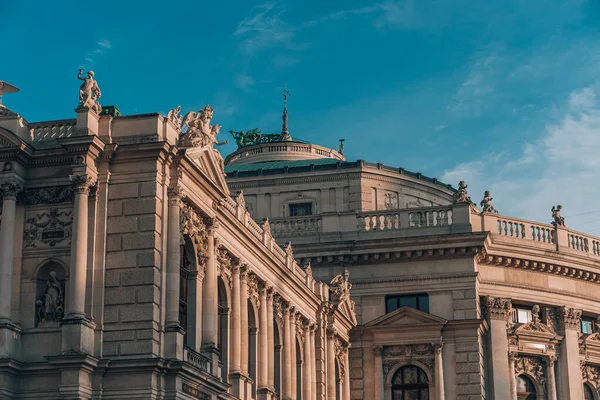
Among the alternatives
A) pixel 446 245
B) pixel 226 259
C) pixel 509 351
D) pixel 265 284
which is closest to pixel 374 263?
pixel 446 245

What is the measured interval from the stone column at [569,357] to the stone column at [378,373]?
1062cm

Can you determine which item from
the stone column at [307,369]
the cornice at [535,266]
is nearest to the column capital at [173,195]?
the stone column at [307,369]

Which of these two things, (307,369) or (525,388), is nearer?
(307,369)

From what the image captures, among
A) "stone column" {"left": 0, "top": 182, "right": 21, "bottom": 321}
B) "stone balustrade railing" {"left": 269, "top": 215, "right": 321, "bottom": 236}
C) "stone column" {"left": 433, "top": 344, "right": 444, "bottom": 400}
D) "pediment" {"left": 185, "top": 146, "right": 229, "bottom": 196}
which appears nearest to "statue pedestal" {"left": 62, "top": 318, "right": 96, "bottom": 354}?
"stone column" {"left": 0, "top": 182, "right": 21, "bottom": 321}

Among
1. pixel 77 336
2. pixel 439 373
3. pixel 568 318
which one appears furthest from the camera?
pixel 568 318

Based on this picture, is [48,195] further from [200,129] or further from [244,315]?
[244,315]

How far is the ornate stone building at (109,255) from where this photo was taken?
34.4 m

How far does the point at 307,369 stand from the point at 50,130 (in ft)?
61.8

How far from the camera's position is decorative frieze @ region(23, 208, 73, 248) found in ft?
119

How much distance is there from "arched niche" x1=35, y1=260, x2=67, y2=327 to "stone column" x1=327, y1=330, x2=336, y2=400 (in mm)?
21008

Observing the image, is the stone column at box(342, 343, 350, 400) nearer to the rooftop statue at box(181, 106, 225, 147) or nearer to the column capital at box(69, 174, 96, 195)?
the rooftop statue at box(181, 106, 225, 147)

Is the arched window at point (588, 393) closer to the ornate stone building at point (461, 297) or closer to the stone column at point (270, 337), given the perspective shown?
the ornate stone building at point (461, 297)

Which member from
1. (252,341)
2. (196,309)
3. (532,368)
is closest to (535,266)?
(532,368)

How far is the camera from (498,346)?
60.1 m
